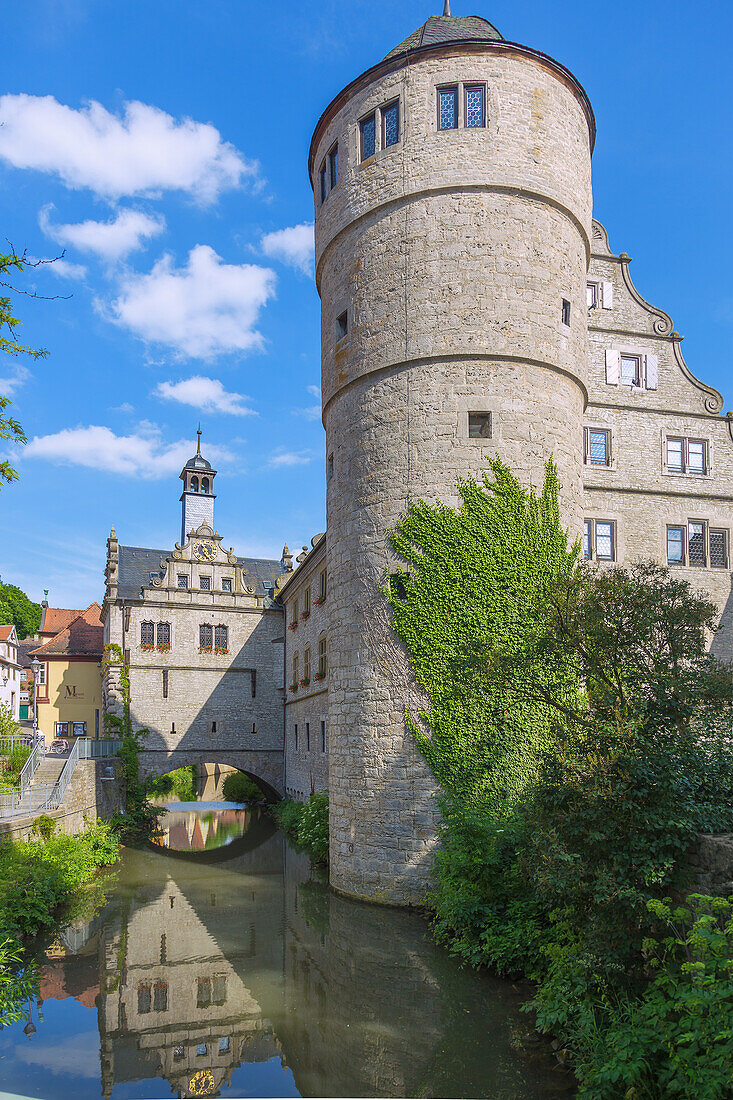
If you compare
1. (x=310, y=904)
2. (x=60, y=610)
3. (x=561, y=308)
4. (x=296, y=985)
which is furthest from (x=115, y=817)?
(x=60, y=610)

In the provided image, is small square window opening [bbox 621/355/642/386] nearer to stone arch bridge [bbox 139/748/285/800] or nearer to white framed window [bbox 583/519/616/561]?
white framed window [bbox 583/519/616/561]

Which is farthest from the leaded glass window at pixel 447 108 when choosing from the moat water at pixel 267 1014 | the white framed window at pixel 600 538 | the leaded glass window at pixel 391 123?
the moat water at pixel 267 1014

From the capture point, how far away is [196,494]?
40719 millimetres

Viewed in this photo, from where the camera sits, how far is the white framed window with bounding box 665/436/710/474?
64.0ft

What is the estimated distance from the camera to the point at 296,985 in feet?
33.2

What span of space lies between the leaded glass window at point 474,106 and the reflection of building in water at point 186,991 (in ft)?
48.6

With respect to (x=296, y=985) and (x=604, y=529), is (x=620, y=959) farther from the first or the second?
(x=604, y=529)

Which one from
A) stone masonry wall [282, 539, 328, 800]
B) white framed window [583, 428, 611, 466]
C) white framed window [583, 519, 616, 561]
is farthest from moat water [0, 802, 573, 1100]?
white framed window [583, 428, 611, 466]

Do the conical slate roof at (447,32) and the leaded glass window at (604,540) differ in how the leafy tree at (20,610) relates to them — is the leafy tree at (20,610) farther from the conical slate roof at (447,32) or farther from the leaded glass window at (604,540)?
the conical slate roof at (447,32)

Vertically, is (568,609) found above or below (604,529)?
below

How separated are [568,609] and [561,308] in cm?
851

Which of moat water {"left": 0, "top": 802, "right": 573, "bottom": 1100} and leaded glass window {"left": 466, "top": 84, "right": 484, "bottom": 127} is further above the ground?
leaded glass window {"left": 466, "top": 84, "right": 484, "bottom": 127}

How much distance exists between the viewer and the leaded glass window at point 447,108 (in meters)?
14.4

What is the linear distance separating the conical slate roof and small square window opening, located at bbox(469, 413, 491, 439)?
720 centimetres
